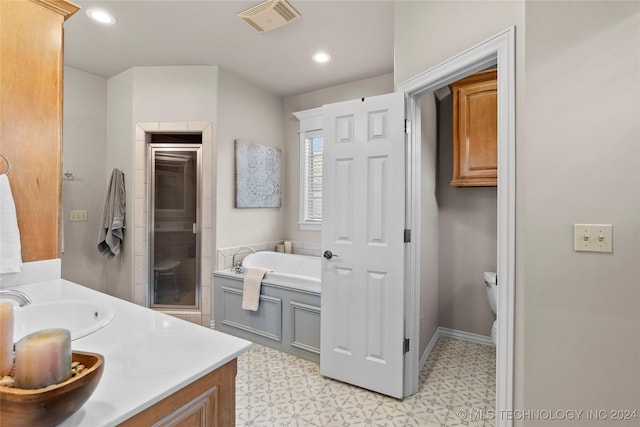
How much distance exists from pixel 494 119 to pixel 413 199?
120cm

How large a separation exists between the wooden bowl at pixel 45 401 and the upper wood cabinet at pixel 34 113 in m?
1.14

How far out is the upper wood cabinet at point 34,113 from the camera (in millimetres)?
1301

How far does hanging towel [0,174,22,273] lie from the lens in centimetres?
125

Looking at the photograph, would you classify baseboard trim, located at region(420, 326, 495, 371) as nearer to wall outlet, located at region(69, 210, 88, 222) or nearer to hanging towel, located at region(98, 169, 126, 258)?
hanging towel, located at region(98, 169, 126, 258)

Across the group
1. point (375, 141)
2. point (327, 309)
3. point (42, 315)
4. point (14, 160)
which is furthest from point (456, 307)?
point (14, 160)

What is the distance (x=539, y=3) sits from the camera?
4.31 ft

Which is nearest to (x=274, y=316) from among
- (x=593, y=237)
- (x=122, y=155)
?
(x=593, y=237)

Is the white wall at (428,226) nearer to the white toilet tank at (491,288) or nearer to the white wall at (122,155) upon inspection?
the white toilet tank at (491,288)

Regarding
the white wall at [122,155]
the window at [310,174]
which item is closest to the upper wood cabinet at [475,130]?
the window at [310,174]

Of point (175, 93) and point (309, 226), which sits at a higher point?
point (175, 93)

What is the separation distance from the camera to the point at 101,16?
2.43 metres

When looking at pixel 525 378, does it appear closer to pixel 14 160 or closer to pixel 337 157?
pixel 337 157

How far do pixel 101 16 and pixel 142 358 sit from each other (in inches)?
108

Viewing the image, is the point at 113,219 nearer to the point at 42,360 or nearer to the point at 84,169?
the point at 84,169
